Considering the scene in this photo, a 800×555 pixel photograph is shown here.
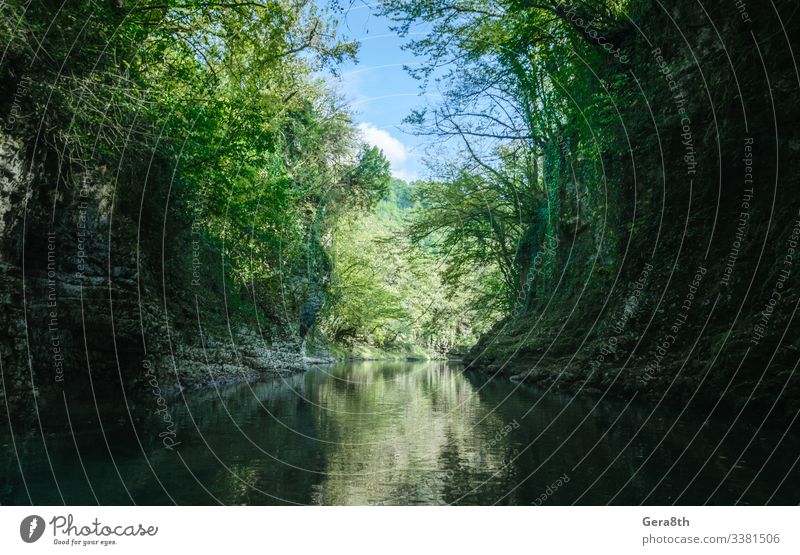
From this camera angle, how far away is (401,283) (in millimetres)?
42312

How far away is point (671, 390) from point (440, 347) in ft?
186

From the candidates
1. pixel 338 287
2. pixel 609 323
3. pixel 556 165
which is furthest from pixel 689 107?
pixel 338 287

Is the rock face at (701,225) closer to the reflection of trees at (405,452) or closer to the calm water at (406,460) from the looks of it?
the calm water at (406,460)

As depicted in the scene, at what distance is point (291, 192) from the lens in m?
17.8

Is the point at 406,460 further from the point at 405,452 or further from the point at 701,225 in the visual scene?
the point at 701,225

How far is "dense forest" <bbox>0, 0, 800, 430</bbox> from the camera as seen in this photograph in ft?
21.9

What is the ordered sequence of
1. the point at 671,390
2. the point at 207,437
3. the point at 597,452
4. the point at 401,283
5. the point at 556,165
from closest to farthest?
the point at 597,452 < the point at 207,437 < the point at 671,390 < the point at 556,165 < the point at 401,283

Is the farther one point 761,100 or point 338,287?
point 338,287

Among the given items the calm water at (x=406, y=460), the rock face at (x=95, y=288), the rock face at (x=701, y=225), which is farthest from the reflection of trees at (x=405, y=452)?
the rock face at (x=95, y=288)

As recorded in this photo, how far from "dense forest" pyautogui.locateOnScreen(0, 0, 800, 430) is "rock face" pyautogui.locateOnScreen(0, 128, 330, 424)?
5 centimetres

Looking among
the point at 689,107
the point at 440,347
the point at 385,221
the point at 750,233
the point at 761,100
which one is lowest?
the point at 440,347

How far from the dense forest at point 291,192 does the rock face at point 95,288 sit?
0.05 meters

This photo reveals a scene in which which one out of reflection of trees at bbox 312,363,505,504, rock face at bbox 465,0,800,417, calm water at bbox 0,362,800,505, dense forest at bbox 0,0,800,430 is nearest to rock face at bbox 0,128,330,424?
dense forest at bbox 0,0,800,430

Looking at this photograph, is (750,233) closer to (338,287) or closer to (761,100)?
(761,100)
